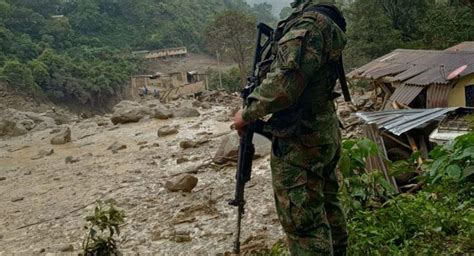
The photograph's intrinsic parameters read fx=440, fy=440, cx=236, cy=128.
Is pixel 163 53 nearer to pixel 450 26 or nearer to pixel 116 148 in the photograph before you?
pixel 450 26

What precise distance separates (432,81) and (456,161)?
7.65 meters

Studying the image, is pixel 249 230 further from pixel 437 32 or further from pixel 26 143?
pixel 437 32

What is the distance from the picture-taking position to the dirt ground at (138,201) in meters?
3.65

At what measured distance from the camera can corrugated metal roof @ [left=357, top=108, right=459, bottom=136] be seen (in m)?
5.50

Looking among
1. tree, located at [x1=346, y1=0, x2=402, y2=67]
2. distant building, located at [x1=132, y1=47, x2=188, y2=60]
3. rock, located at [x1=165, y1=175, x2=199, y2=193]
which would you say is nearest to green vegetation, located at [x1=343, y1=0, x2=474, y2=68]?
tree, located at [x1=346, y1=0, x2=402, y2=67]

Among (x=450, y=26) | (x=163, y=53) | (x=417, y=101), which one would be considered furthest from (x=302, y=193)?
(x=163, y=53)

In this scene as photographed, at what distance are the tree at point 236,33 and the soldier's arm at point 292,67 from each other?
24.4 metres

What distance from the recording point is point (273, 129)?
1.93m

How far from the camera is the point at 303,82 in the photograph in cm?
174

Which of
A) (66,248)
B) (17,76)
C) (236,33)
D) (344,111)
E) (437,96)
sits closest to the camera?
(66,248)

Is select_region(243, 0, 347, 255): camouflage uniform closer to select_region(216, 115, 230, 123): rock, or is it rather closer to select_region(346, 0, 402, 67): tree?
select_region(216, 115, 230, 123): rock

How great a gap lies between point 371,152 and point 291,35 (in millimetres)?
1400

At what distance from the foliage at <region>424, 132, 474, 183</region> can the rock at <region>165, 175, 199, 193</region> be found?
115 inches

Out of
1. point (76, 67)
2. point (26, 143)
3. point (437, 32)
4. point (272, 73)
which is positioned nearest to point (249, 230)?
point (272, 73)
